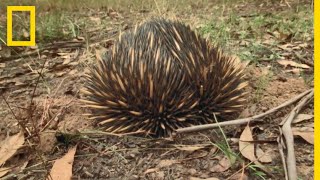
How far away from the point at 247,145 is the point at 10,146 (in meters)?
1.23

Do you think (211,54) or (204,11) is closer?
(211,54)

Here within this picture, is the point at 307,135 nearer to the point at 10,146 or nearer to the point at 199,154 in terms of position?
the point at 199,154

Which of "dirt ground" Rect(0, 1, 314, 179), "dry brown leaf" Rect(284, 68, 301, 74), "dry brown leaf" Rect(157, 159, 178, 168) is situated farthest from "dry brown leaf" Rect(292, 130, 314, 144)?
"dry brown leaf" Rect(284, 68, 301, 74)

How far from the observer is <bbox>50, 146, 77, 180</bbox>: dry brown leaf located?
5.91 feet

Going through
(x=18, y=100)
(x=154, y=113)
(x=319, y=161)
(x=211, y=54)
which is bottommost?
(x=18, y=100)

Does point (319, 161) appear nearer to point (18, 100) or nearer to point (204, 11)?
point (18, 100)

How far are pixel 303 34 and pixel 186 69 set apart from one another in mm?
1852

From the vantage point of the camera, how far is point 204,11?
15.7ft

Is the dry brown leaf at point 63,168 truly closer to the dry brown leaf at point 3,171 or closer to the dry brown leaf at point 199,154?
the dry brown leaf at point 3,171

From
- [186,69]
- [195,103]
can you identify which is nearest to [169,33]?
[186,69]

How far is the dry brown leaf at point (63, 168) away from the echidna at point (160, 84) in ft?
1.16

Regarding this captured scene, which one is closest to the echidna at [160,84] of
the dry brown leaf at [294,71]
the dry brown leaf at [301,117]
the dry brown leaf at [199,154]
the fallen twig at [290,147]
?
the dry brown leaf at [199,154]

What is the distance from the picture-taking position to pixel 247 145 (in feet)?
6.00

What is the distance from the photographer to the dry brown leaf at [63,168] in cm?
180
